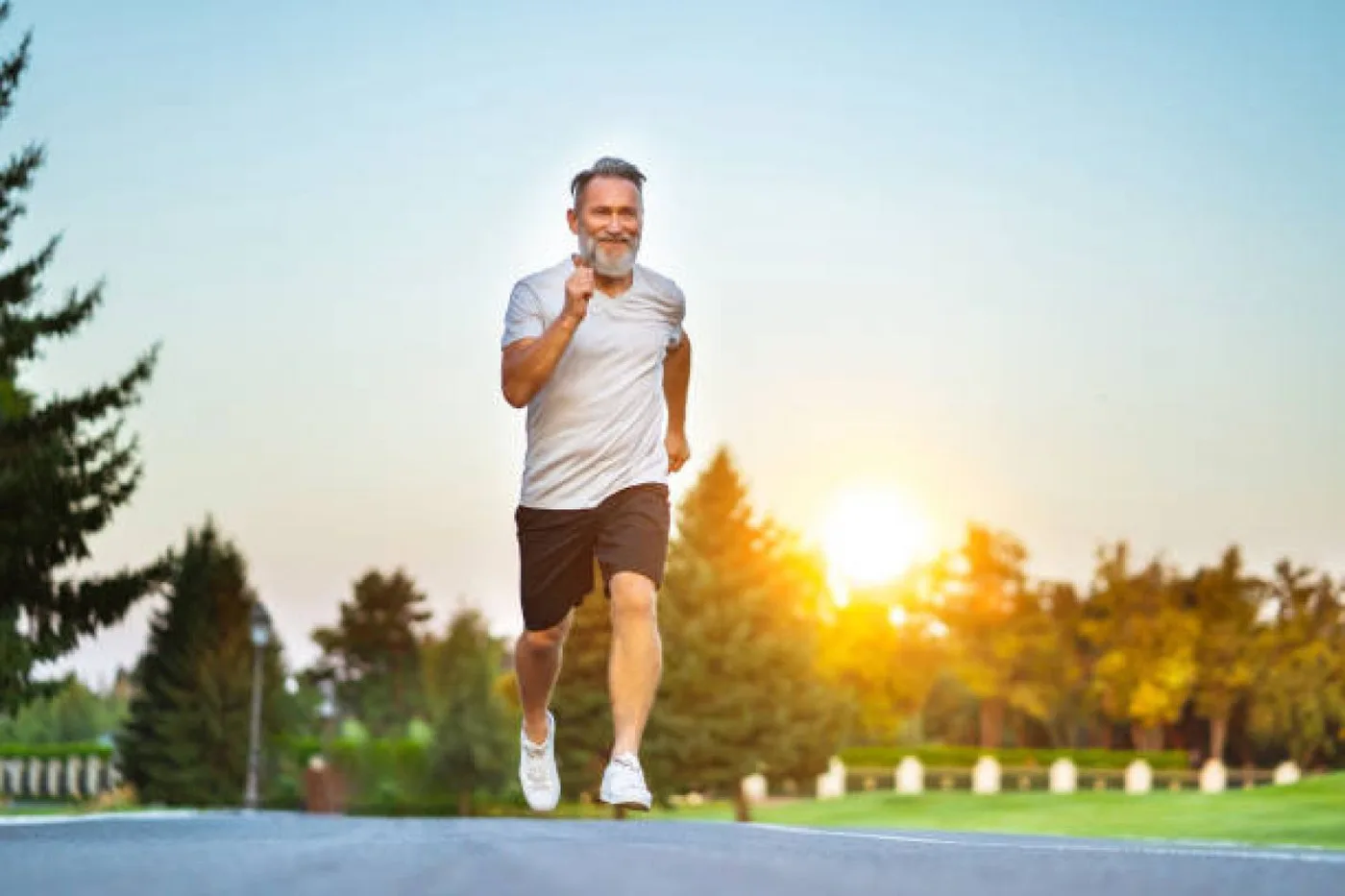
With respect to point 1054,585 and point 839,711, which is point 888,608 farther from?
point 839,711

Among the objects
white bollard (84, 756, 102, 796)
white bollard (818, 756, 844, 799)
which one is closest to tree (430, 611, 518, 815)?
white bollard (818, 756, 844, 799)

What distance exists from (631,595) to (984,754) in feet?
212

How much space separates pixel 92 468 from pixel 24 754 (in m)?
46.1

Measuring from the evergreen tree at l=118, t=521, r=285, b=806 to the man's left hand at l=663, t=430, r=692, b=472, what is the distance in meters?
47.9

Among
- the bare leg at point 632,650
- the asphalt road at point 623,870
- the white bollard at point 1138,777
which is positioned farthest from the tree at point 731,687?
the asphalt road at point 623,870

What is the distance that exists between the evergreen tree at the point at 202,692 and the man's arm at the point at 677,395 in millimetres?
47862

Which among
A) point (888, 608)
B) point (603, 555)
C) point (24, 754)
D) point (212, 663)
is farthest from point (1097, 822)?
point (24, 754)

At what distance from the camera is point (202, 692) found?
184ft

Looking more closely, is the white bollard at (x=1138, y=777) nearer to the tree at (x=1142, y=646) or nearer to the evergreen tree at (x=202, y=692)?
the tree at (x=1142, y=646)

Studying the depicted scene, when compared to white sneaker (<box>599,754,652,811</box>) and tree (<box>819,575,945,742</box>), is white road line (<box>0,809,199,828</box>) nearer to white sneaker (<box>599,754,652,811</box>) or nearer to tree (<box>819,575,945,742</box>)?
white sneaker (<box>599,754,652,811</box>)

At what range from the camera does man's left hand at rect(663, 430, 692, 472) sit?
27.3ft

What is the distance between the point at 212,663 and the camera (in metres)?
55.6

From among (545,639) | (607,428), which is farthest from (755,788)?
(607,428)

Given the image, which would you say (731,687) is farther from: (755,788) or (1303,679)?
(1303,679)
